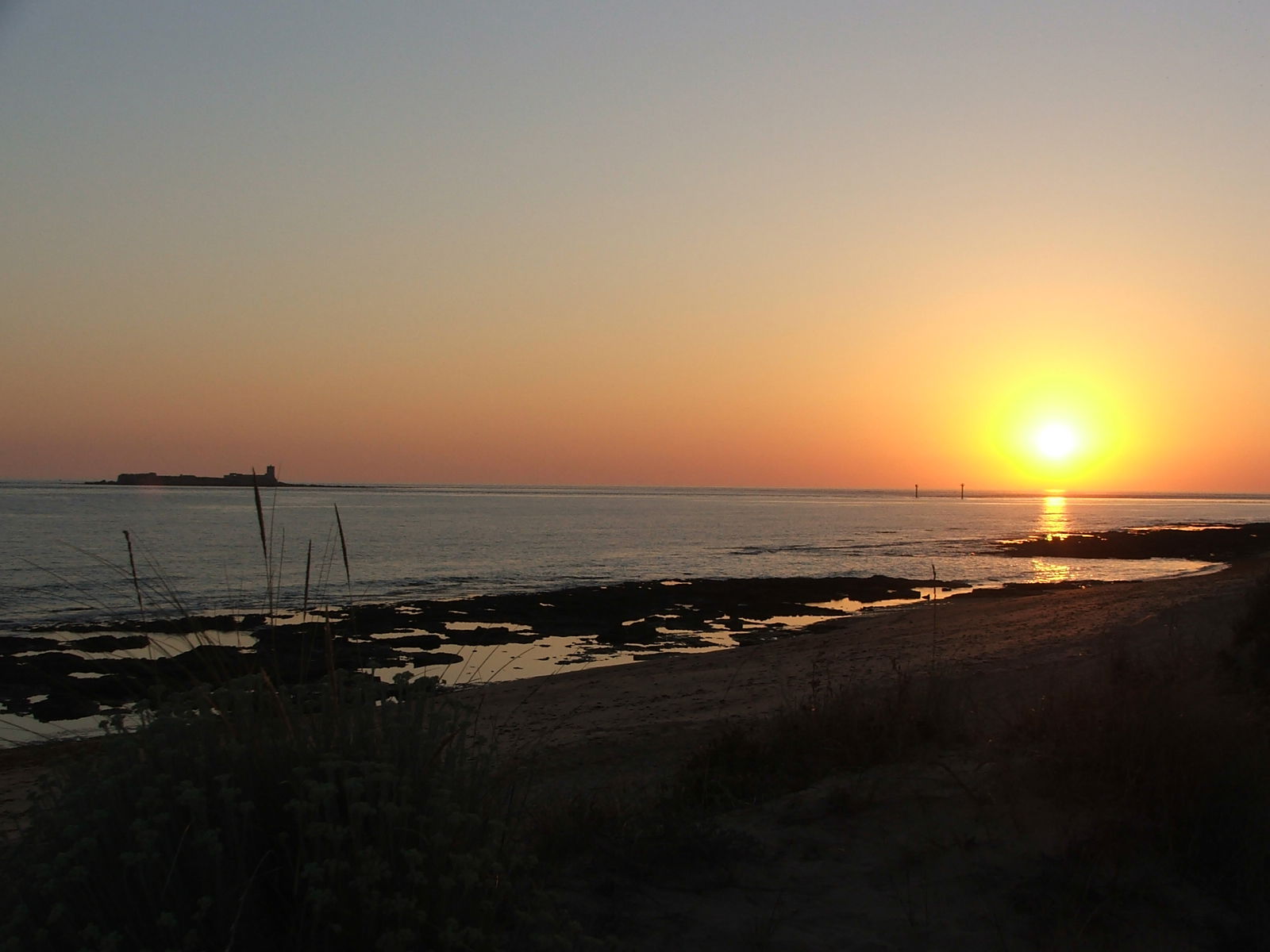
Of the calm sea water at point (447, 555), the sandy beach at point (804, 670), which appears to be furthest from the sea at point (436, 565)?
the sandy beach at point (804, 670)

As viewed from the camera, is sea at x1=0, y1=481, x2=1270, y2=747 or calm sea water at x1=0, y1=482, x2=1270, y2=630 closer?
sea at x1=0, y1=481, x2=1270, y2=747

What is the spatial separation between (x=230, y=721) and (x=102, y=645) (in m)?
20.4

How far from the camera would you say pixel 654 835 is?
4.64 meters

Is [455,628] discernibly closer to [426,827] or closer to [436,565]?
[436,565]

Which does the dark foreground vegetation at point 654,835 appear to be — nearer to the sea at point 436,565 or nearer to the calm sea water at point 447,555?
the sea at point 436,565

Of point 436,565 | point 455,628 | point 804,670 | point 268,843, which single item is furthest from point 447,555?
point 268,843

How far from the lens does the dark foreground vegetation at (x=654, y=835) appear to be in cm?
308

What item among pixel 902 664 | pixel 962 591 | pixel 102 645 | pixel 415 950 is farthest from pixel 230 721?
pixel 962 591

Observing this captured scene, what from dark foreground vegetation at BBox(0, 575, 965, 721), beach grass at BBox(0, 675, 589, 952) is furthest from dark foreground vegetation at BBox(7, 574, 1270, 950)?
dark foreground vegetation at BBox(0, 575, 965, 721)

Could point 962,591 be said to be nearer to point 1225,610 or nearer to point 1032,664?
point 1225,610

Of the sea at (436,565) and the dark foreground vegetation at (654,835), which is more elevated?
the dark foreground vegetation at (654,835)

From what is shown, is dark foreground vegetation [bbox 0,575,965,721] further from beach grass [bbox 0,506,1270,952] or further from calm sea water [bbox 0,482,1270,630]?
beach grass [bbox 0,506,1270,952]

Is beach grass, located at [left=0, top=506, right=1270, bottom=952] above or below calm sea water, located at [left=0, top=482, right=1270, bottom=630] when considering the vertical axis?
above

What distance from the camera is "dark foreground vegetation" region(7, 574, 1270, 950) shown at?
308 centimetres
